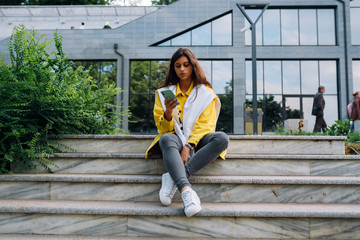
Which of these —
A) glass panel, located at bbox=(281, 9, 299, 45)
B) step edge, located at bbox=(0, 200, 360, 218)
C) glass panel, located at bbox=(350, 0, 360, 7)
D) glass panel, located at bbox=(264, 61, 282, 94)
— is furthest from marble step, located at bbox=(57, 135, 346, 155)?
glass panel, located at bbox=(350, 0, 360, 7)

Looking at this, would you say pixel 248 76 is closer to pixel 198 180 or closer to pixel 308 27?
pixel 308 27

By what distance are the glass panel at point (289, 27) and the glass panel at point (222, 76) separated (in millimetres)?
3939

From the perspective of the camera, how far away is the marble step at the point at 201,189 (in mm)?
2416

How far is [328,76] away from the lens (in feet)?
51.7

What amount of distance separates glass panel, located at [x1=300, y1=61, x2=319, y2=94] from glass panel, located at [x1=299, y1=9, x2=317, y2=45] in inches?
53.3

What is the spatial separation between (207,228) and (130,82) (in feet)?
47.1

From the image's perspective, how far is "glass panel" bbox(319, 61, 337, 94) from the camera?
15.7 m

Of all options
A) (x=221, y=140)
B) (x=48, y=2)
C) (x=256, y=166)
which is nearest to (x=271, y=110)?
(x=256, y=166)

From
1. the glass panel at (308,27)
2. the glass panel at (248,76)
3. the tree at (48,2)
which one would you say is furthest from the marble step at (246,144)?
the tree at (48,2)

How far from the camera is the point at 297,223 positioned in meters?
2.10

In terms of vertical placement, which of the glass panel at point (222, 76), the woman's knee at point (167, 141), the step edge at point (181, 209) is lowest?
the step edge at point (181, 209)

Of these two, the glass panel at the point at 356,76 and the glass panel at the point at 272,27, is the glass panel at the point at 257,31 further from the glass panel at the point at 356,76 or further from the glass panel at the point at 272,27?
the glass panel at the point at 356,76

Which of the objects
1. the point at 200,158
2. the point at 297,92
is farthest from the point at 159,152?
the point at 297,92

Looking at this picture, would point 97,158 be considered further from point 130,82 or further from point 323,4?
point 323,4
